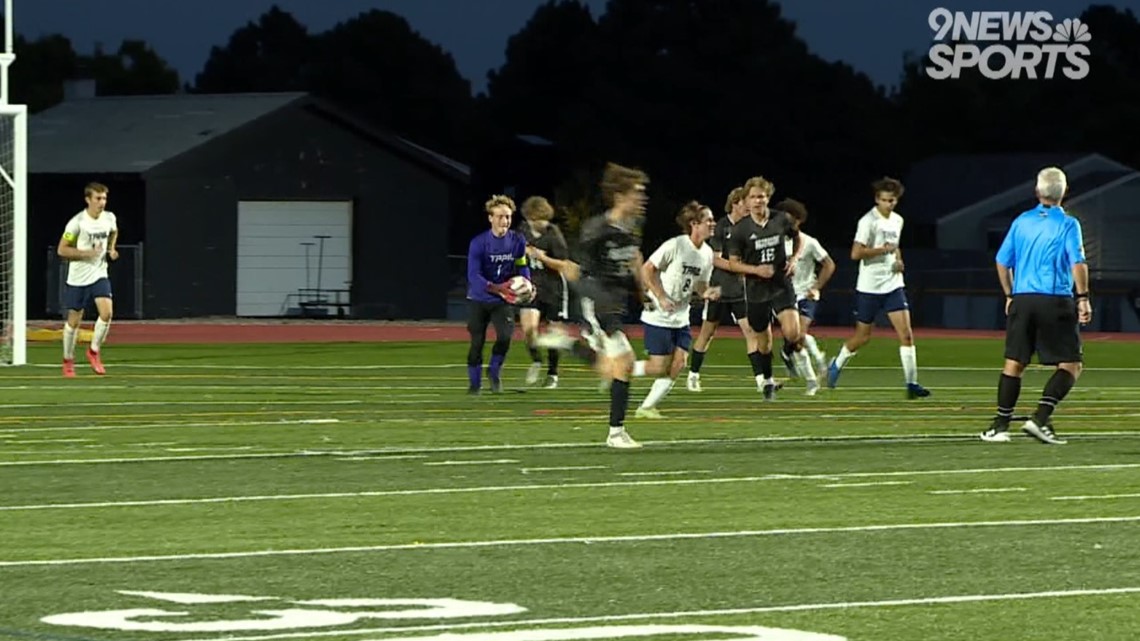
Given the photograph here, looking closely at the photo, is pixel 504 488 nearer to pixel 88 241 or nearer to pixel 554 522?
pixel 554 522

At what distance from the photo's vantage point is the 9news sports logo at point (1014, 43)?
263ft

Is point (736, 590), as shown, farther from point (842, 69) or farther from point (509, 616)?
point (842, 69)

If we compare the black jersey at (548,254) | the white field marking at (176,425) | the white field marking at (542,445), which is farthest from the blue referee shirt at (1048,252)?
the black jersey at (548,254)

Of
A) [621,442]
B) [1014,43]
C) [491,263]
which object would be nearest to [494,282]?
[491,263]

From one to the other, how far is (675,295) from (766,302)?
3.31 metres

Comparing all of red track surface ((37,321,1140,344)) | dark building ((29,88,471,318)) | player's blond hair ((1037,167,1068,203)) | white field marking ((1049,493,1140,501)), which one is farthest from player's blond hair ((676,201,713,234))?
dark building ((29,88,471,318))

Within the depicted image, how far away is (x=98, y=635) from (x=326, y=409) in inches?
511

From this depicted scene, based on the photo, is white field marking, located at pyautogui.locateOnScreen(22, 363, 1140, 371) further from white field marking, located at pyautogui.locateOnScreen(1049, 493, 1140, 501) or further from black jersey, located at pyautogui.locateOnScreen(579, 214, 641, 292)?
white field marking, located at pyautogui.locateOnScreen(1049, 493, 1140, 501)

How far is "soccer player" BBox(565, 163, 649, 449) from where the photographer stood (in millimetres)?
17156

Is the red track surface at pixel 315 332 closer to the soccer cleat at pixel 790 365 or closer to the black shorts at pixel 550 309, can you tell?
the black shorts at pixel 550 309

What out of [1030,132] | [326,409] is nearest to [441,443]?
[326,409]

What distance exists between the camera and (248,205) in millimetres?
59062

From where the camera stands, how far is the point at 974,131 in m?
126

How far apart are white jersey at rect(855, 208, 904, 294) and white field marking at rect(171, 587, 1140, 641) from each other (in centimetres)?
1478
